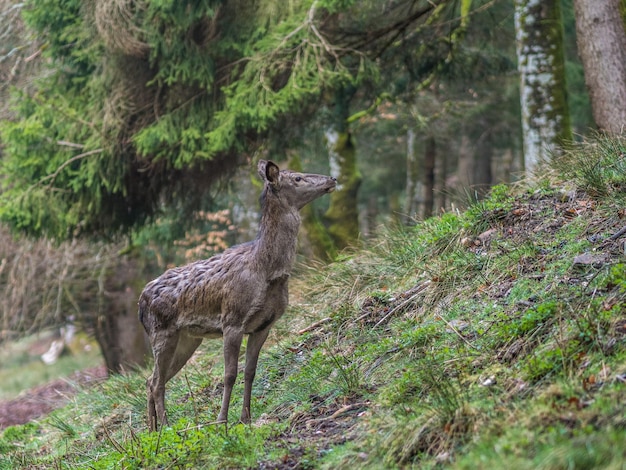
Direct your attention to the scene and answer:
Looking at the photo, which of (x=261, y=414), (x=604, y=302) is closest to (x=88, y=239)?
(x=261, y=414)

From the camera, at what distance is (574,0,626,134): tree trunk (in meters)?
10.2

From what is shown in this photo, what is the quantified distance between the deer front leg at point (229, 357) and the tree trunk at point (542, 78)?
605cm

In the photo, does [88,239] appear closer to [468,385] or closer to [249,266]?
[249,266]

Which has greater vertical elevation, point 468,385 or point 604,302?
point 604,302

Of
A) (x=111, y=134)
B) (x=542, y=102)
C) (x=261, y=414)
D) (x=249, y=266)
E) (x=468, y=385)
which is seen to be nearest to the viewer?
(x=468, y=385)

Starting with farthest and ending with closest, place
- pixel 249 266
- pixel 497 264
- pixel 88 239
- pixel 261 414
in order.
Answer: pixel 88 239 < pixel 497 264 < pixel 261 414 < pixel 249 266

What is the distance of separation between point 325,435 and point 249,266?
5.13 ft

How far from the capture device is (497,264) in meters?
7.70

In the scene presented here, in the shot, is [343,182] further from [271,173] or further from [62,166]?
[271,173]

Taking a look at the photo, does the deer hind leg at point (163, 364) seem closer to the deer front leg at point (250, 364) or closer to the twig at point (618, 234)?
the deer front leg at point (250, 364)

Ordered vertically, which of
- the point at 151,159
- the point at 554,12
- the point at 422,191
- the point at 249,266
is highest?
the point at 554,12

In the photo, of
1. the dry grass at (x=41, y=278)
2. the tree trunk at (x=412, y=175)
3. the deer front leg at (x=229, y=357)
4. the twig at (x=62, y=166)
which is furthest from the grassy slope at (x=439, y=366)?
the tree trunk at (x=412, y=175)

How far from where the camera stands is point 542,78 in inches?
446

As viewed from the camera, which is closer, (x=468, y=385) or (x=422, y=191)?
(x=468, y=385)
